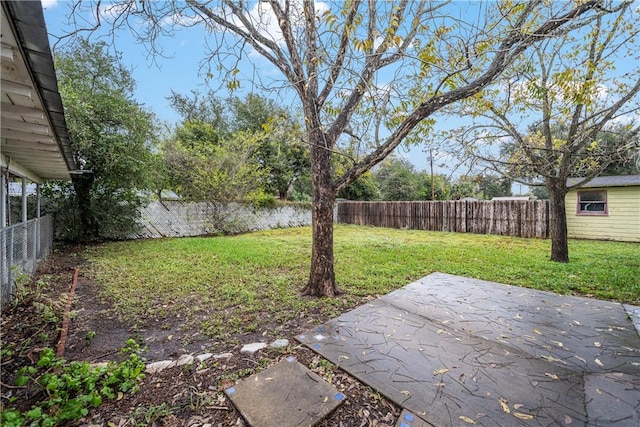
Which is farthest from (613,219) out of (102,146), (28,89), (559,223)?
(102,146)

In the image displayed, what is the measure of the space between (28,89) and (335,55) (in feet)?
9.26

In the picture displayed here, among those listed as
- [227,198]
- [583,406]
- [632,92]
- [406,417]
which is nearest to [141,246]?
[227,198]

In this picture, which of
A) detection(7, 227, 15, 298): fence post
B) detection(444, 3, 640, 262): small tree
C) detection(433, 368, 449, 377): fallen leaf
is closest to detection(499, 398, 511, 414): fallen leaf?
detection(433, 368, 449, 377): fallen leaf

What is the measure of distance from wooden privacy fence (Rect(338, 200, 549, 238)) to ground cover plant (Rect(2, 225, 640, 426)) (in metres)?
2.54

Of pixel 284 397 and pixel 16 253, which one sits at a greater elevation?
pixel 16 253

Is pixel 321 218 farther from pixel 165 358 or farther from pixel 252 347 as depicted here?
pixel 165 358

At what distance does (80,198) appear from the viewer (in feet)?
24.6

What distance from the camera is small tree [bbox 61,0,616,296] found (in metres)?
2.93

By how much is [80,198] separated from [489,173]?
10.4m

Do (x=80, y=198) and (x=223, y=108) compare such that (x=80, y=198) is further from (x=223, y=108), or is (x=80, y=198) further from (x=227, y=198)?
(x=223, y=108)

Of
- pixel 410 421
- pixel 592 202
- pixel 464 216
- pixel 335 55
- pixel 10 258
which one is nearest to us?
pixel 410 421

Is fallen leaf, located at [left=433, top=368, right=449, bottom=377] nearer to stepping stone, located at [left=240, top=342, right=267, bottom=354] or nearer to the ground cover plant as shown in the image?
the ground cover plant

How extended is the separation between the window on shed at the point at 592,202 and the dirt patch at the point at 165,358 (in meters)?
11.1

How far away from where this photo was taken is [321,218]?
11.7 ft
